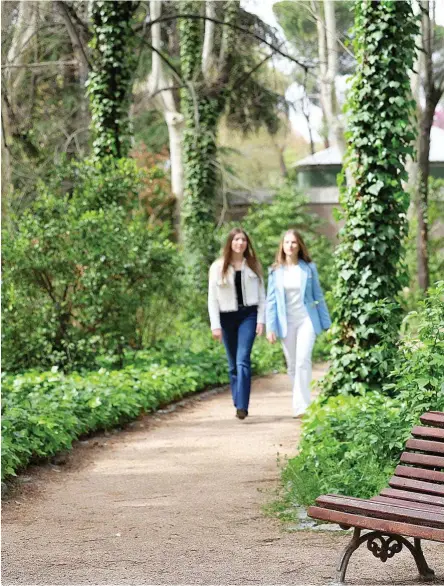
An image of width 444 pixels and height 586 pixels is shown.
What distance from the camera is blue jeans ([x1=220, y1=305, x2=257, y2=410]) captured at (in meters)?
11.1

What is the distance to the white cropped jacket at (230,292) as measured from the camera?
36.7 feet

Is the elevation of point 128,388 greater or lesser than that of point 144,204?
lesser

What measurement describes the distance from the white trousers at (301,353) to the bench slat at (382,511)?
5.55m

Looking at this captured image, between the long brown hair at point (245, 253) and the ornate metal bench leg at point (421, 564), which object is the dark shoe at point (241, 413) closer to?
the long brown hair at point (245, 253)

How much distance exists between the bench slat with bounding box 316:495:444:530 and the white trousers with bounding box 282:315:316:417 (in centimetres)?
555

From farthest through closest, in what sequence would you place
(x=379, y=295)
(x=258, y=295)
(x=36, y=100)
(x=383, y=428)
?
(x=36, y=100) → (x=258, y=295) → (x=379, y=295) → (x=383, y=428)

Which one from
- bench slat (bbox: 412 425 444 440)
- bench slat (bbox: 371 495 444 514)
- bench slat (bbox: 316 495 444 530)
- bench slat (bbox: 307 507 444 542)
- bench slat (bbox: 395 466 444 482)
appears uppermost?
bench slat (bbox: 412 425 444 440)

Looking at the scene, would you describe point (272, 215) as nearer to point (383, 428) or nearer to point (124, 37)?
point (124, 37)

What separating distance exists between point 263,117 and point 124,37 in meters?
14.8

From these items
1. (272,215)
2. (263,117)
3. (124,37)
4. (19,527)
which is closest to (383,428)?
(19,527)

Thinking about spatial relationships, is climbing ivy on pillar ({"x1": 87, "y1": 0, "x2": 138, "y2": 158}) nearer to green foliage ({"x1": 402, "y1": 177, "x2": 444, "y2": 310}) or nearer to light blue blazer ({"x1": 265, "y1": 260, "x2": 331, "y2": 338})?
light blue blazer ({"x1": 265, "y1": 260, "x2": 331, "y2": 338})

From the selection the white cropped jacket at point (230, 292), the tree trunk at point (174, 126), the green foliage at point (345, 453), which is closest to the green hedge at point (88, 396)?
the white cropped jacket at point (230, 292)

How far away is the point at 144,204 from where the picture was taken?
2869cm

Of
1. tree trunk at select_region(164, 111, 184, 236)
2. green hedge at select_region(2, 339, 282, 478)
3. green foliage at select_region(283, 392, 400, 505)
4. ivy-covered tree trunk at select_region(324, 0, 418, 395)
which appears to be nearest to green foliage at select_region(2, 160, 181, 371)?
green hedge at select_region(2, 339, 282, 478)
